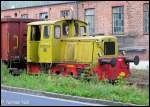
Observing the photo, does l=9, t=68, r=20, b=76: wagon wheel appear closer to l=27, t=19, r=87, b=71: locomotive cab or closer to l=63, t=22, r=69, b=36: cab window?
l=27, t=19, r=87, b=71: locomotive cab

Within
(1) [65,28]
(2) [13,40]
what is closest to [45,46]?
(1) [65,28]

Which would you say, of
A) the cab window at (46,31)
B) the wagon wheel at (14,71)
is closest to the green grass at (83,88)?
the wagon wheel at (14,71)

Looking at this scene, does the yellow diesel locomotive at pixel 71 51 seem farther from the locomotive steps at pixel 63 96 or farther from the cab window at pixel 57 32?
the locomotive steps at pixel 63 96

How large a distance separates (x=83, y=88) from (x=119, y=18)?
18870 millimetres

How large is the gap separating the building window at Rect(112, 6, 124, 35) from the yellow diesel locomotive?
11.2 m

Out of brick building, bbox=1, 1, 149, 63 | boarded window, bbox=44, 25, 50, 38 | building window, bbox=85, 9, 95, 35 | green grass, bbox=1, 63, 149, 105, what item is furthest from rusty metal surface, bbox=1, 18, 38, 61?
building window, bbox=85, 9, 95, 35

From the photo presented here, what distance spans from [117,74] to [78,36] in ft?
11.3

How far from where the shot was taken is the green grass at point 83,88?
16.1 m

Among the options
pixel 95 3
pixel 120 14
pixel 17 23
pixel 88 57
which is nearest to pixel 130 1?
pixel 120 14

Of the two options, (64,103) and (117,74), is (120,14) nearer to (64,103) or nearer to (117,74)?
(117,74)

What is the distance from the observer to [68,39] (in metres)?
24.1

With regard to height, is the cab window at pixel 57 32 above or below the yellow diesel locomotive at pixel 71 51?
above

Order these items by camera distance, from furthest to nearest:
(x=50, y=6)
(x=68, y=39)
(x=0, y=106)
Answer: (x=50, y=6), (x=68, y=39), (x=0, y=106)

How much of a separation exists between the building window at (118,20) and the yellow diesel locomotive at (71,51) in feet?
36.6
